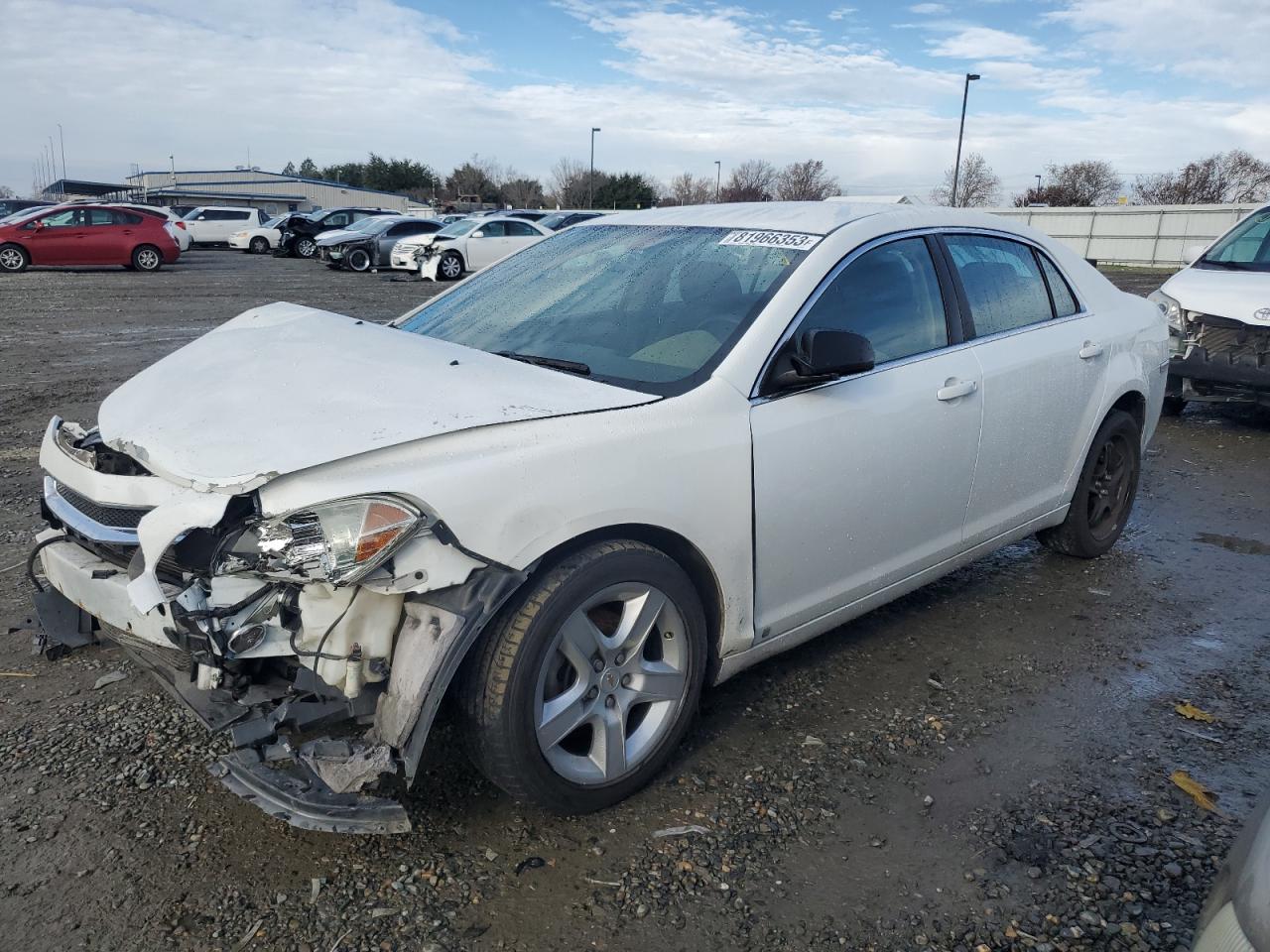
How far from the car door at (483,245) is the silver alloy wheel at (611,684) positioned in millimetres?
21227

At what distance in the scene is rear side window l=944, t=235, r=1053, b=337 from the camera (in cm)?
396

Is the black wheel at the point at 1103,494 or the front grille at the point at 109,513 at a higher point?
the front grille at the point at 109,513

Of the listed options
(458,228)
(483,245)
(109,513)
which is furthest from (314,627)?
(458,228)

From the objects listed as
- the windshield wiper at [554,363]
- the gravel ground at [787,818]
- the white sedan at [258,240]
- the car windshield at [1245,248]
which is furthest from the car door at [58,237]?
the windshield wiper at [554,363]

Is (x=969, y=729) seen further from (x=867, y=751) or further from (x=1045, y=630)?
(x=1045, y=630)

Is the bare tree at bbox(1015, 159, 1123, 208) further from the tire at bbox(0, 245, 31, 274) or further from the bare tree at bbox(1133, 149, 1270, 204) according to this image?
the tire at bbox(0, 245, 31, 274)

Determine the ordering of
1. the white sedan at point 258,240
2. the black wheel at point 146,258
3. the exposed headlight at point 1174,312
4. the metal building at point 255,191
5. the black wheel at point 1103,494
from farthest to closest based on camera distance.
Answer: the metal building at point 255,191 → the white sedan at point 258,240 → the black wheel at point 146,258 → the exposed headlight at point 1174,312 → the black wheel at point 1103,494

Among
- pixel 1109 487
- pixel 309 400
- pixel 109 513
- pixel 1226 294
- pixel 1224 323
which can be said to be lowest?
pixel 1109 487

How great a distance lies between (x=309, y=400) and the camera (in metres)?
2.64

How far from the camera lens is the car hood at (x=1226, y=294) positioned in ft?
24.1

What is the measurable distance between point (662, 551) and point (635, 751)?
58 cm

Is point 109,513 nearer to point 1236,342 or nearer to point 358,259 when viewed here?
point 1236,342

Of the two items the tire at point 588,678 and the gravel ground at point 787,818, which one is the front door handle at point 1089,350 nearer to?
the gravel ground at point 787,818

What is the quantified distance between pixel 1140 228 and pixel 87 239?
109ft
